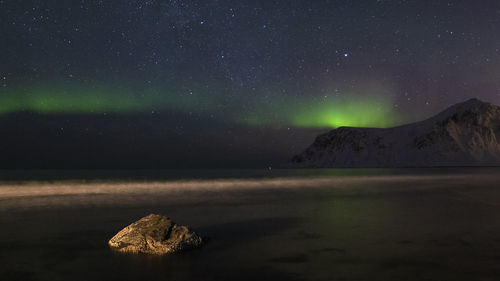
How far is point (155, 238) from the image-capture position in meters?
12.0

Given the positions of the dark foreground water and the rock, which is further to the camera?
the rock

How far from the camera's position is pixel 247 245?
506 inches

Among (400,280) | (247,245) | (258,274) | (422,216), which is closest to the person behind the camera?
(400,280)

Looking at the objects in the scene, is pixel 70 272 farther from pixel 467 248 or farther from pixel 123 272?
pixel 467 248

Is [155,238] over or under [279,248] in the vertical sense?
over

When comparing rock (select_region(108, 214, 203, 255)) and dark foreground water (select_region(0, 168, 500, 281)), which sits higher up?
rock (select_region(108, 214, 203, 255))

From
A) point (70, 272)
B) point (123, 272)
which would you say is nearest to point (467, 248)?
point (123, 272)

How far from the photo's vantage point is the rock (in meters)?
11.8

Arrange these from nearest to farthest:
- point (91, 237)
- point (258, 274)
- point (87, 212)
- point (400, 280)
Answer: point (400, 280) < point (258, 274) < point (91, 237) < point (87, 212)

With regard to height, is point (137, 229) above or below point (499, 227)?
above

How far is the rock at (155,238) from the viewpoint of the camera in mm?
11789

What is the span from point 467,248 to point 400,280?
4586 millimetres

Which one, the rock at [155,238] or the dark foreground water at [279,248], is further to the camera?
the rock at [155,238]

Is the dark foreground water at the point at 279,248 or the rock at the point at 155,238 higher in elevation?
the rock at the point at 155,238
